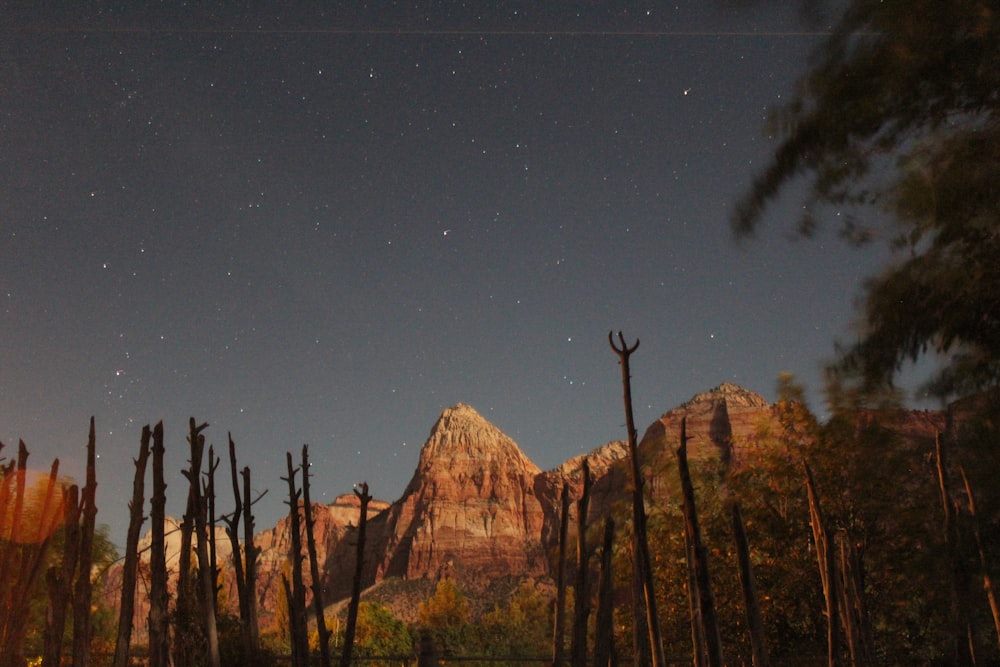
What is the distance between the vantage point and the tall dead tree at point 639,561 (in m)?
11.1

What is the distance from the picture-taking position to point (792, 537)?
2070 cm

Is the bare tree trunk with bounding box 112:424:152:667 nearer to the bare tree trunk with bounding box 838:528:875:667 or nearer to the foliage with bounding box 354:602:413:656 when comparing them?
the bare tree trunk with bounding box 838:528:875:667

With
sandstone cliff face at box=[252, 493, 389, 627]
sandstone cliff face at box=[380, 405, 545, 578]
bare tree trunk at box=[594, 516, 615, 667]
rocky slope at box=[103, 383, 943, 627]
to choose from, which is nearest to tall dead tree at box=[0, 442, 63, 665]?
bare tree trunk at box=[594, 516, 615, 667]

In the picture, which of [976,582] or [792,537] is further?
[792,537]

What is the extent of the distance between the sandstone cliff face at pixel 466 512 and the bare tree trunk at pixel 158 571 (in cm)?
12394

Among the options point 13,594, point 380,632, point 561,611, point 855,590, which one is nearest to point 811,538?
point 855,590

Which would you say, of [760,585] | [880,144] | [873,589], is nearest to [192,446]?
Result: [760,585]

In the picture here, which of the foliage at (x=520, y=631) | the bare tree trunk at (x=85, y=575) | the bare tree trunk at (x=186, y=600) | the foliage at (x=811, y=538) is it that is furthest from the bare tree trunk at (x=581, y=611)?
the foliage at (x=520, y=631)

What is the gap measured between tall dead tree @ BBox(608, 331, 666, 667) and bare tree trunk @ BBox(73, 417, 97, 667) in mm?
13372

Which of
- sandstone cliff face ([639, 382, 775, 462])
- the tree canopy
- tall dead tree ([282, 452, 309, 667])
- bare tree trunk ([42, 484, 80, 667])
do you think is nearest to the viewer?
the tree canopy

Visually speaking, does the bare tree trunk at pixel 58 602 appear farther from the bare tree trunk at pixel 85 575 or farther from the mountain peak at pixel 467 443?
the mountain peak at pixel 467 443

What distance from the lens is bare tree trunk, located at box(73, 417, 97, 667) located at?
17906 mm

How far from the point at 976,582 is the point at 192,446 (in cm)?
1766

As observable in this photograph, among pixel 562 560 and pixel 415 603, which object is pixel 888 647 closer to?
pixel 562 560
